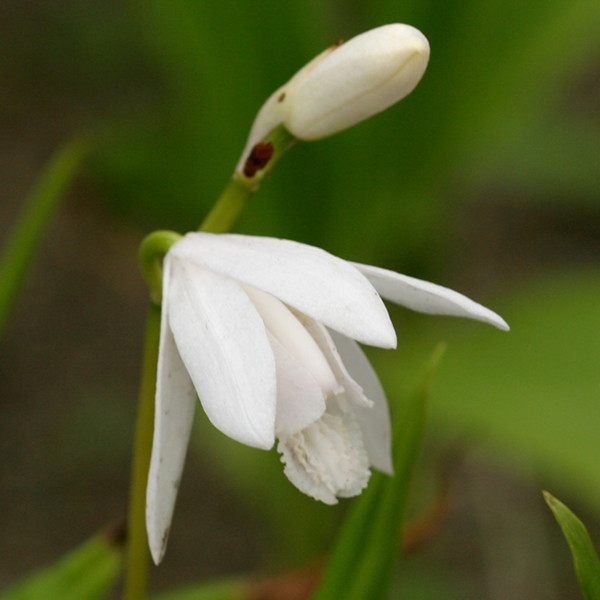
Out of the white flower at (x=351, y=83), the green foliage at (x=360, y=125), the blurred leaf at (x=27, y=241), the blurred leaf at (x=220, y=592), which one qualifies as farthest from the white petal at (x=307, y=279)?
the green foliage at (x=360, y=125)

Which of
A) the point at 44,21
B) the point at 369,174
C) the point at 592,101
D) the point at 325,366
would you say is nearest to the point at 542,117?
the point at 592,101

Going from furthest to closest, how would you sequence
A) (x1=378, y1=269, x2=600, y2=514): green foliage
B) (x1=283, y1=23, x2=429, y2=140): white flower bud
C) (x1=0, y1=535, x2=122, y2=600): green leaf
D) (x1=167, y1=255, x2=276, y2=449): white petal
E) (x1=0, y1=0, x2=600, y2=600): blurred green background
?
(x1=0, y1=0, x2=600, y2=600): blurred green background → (x1=378, y1=269, x2=600, y2=514): green foliage → (x1=0, y1=535, x2=122, y2=600): green leaf → (x1=283, y1=23, x2=429, y2=140): white flower bud → (x1=167, y1=255, x2=276, y2=449): white petal

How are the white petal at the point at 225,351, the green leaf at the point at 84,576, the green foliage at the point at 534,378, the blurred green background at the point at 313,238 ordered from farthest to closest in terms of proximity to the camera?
the blurred green background at the point at 313,238, the green foliage at the point at 534,378, the green leaf at the point at 84,576, the white petal at the point at 225,351

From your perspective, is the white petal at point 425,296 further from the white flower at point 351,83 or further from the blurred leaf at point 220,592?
the blurred leaf at point 220,592

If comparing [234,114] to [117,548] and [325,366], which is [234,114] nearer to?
[117,548]

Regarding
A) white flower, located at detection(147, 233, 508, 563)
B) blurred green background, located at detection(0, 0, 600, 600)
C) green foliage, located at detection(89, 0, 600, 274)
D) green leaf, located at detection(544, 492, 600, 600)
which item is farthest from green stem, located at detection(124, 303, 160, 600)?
green foliage, located at detection(89, 0, 600, 274)

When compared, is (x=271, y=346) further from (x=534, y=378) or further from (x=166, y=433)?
(x=534, y=378)

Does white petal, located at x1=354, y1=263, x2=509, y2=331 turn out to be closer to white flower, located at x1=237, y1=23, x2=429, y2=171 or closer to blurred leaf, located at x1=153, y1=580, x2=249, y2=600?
white flower, located at x1=237, y1=23, x2=429, y2=171
